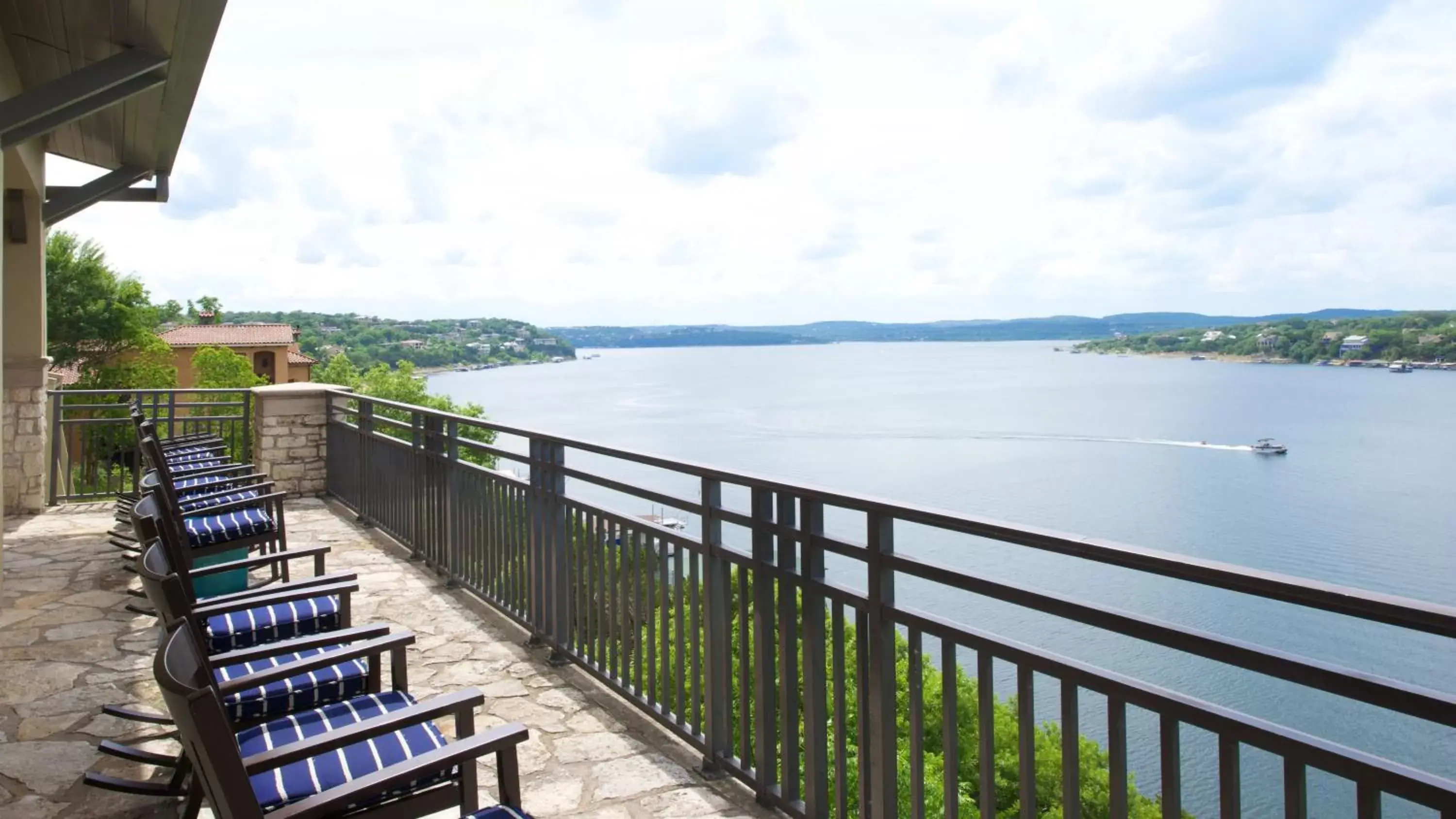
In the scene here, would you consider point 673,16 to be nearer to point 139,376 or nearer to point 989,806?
point 989,806

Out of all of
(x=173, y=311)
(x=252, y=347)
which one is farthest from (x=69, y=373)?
(x=173, y=311)

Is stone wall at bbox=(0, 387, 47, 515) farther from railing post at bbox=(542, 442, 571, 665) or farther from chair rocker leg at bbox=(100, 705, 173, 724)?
railing post at bbox=(542, 442, 571, 665)

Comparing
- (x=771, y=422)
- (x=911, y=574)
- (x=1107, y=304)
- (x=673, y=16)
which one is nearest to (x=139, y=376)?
(x=673, y=16)

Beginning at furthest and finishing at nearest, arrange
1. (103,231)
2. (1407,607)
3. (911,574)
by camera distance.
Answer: (103,231), (911,574), (1407,607)

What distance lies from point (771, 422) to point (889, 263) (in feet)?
106

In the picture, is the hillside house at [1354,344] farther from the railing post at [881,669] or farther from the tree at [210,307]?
the tree at [210,307]

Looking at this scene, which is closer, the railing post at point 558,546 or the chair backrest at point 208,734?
the chair backrest at point 208,734

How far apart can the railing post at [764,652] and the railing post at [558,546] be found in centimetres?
144

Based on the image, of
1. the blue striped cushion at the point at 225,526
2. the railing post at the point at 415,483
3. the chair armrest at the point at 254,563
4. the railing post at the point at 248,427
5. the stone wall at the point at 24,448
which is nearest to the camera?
the chair armrest at the point at 254,563

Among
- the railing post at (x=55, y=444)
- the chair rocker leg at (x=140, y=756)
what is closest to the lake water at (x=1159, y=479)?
the chair rocker leg at (x=140, y=756)

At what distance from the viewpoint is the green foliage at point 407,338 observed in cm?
7788

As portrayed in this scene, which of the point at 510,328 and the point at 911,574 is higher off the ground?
the point at 510,328

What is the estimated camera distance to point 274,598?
10.5 feet

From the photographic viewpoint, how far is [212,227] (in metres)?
81.4
